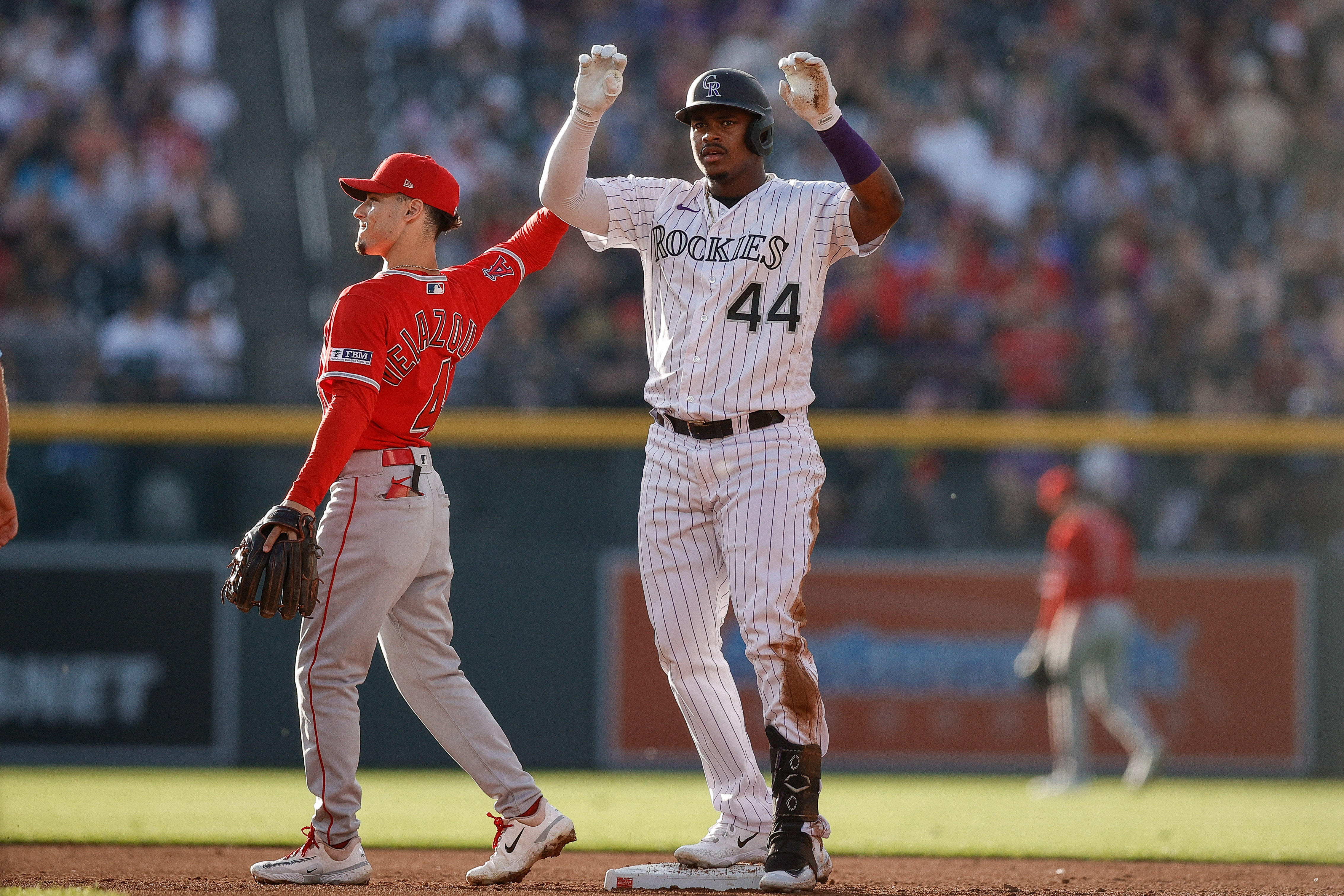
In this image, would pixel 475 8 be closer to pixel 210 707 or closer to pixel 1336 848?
pixel 210 707

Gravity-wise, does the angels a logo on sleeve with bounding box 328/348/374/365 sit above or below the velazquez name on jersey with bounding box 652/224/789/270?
below

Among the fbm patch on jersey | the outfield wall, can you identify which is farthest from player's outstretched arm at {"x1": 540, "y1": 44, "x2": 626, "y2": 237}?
the outfield wall

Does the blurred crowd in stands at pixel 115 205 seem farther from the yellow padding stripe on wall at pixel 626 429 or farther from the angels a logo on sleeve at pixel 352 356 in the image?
the angels a logo on sleeve at pixel 352 356

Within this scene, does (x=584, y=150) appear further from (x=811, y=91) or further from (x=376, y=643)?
(x=376, y=643)

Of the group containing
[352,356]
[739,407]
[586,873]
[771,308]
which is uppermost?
[771,308]

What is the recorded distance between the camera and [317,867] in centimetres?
405

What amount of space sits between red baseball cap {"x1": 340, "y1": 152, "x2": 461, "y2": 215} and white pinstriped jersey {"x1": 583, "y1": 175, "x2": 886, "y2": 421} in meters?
0.64

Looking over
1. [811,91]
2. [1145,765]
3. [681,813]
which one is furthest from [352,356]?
[1145,765]

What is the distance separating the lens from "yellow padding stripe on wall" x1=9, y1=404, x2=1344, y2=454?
28.7 ft

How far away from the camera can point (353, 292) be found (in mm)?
4090

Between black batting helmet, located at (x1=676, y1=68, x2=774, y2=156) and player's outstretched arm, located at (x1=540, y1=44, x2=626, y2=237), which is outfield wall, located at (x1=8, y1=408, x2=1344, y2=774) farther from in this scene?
black batting helmet, located at (x1=676, y1=68, x2=774, y2=156)

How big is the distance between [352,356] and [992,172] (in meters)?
8.23

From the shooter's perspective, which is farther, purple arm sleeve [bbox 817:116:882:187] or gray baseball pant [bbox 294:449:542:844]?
gray baseball pant [bbox 294:449:542:844]

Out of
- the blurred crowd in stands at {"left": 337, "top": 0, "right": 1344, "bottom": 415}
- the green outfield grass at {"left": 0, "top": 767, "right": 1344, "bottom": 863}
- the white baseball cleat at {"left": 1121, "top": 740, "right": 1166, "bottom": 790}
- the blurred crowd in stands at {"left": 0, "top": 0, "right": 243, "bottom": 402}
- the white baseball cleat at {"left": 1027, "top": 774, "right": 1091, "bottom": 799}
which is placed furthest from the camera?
the blurred crowd in stands at {"left": 337, "top": 0, "right": 1344, "bottom": 415}
